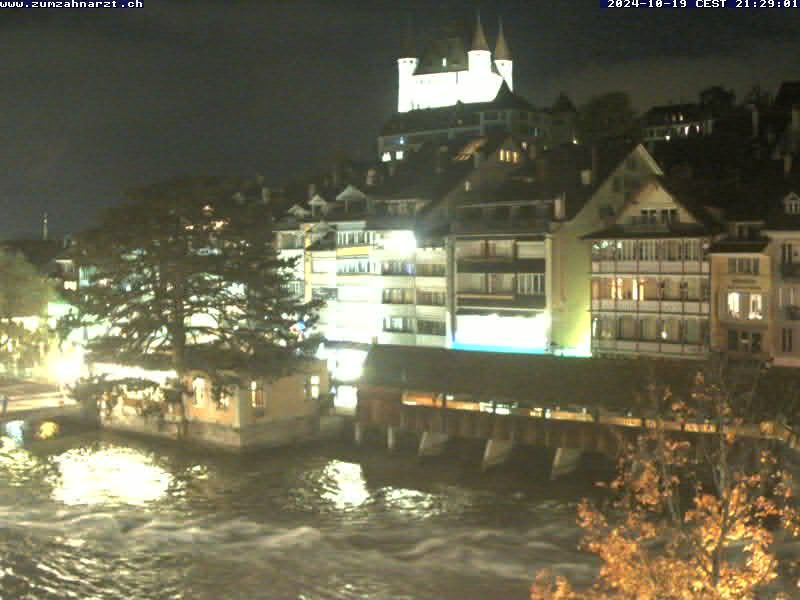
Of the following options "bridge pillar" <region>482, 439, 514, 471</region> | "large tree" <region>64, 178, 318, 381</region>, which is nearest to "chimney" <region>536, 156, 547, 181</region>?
"large tree" <region>64, 178, 318, 381</region>

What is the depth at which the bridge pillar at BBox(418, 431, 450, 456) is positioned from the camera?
49562 mm

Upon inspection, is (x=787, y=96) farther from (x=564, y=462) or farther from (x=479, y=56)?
(x=564, y=462)

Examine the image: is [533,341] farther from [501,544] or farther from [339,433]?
[501,544]

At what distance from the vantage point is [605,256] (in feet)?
182

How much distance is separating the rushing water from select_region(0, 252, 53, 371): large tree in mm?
21980

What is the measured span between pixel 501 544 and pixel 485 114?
277 feet

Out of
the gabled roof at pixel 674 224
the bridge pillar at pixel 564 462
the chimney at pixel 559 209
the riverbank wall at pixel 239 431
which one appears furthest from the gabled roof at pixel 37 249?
the bridge pillar at pixel 564 462

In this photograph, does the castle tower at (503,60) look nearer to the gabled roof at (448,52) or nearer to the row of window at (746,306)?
the gabled roof at (448,52)

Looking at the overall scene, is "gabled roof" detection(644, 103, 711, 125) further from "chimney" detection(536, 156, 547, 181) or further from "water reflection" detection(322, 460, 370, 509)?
"water reflection" detection(322, 460, 370, 509)

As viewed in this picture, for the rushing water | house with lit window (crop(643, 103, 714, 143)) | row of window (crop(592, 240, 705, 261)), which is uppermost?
house with lit window (crop(643, 103, 714, 143))

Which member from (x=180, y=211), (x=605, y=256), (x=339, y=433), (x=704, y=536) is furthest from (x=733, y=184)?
(x=704, y=536)

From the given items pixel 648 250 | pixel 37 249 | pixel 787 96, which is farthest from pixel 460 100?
pixel 648 250

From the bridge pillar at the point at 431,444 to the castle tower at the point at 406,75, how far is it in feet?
307

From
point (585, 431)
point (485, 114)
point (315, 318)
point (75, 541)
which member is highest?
point (485, 114)
